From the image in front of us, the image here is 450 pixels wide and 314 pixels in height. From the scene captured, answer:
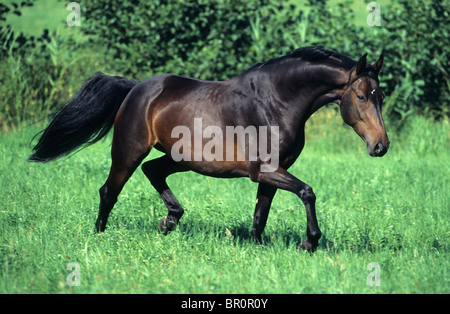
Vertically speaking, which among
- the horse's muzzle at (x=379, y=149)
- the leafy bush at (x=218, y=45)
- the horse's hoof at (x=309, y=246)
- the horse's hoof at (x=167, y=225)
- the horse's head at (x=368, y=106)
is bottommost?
the horse's hoof at (x=309, y=246)

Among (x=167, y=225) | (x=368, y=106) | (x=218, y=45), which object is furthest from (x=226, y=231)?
(x=218, y=45)

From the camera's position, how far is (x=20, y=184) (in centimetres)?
750

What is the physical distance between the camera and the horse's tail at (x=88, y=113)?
6344 mm

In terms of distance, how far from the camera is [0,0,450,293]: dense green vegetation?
462 cm

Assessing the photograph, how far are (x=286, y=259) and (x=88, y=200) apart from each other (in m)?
2.90

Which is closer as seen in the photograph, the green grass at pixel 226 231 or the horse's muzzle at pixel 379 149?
the green grass at pixel 226 231

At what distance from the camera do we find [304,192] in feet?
16.4

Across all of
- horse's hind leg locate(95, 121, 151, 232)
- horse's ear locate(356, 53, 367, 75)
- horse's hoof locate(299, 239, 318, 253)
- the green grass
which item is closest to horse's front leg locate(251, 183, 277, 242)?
the green grass

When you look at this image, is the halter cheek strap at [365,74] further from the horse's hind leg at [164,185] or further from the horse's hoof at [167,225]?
the horse's hoof at [167,225]

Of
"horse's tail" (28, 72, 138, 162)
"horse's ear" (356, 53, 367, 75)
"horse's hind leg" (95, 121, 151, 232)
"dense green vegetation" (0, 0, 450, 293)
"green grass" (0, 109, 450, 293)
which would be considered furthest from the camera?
"horse's tail" (28, 72, 138, 162)

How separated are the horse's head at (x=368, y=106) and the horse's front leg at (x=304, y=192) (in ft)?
1.98

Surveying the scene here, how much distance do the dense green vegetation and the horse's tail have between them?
764 mm

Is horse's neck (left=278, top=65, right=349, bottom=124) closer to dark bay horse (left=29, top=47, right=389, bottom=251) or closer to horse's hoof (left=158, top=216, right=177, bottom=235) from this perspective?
dark bay horse (left=29, top=47, right=389, bottom=251)

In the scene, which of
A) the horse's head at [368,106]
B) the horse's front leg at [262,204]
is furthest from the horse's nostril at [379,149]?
the horse's front leg at [262,204]
